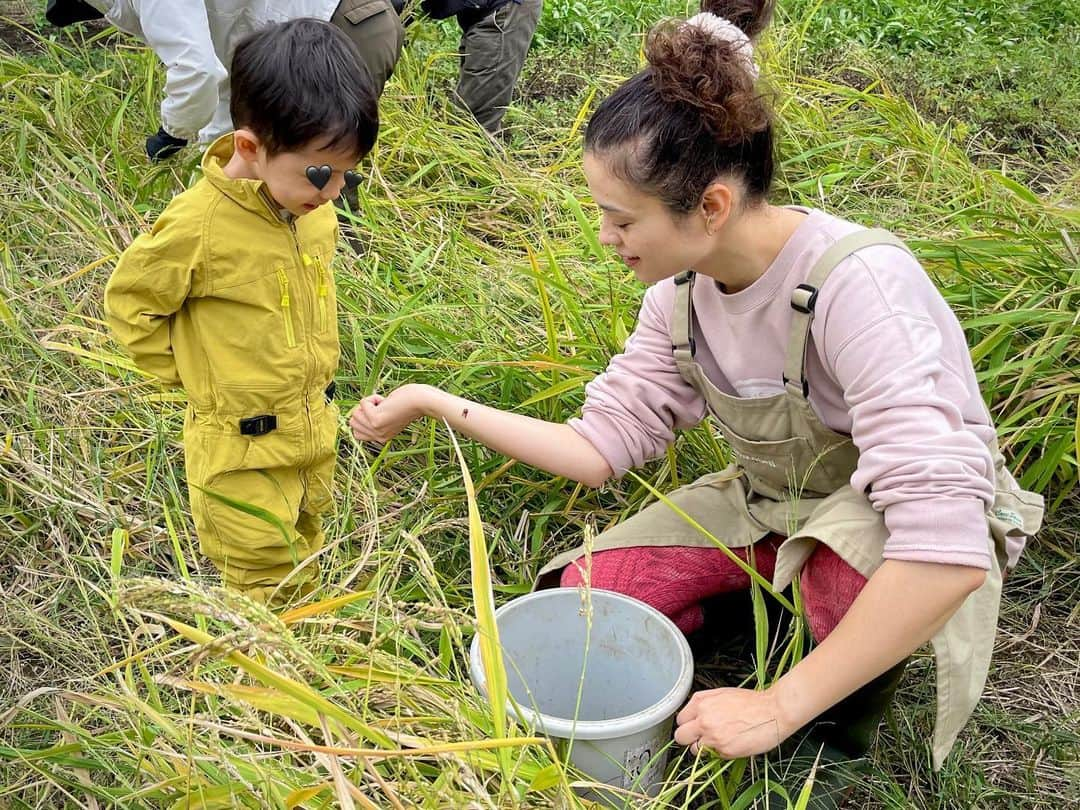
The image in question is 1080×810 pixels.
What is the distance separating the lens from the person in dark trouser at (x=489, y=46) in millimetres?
3508

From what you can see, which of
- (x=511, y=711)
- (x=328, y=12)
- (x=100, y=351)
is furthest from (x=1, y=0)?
(x=511, y=711)

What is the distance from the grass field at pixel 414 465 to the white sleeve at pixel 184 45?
1.47ft

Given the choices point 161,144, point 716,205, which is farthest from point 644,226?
point 161,144

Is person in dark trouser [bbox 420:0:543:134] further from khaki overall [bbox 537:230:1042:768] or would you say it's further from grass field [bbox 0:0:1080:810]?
khaki overall [bbox 537:230:1042:768]

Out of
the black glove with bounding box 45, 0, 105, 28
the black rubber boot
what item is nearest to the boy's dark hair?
the black rubber boot

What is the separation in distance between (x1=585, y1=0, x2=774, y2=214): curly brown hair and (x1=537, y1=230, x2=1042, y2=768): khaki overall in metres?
0.19

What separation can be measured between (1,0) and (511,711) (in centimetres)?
444

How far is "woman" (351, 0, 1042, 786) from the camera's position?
1.35 m

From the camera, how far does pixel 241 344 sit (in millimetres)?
1705

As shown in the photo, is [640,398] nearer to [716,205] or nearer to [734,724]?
[716,205]

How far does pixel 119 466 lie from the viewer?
7.12 ft

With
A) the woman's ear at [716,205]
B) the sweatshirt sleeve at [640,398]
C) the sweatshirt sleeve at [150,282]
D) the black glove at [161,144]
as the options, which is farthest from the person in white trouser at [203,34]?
the woman's ear at [716,205]

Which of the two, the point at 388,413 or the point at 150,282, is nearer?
the point at 150,282

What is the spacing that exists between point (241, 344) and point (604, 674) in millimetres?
773
